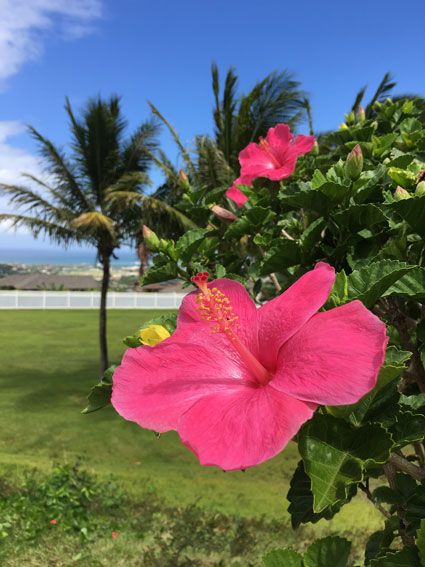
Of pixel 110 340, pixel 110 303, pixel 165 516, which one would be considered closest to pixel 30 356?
pixel 110 340

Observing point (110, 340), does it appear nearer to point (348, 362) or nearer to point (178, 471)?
point (178, 471)

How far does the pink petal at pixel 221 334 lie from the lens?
71 cm

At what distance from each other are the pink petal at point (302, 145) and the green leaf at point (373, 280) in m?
0.65

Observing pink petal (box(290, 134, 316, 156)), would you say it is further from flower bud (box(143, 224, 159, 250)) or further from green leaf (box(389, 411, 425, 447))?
green leaf (box(389, 411, 425, 447))

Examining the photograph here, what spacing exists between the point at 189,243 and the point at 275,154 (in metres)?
0.31

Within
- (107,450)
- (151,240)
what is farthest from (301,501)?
(107,450)

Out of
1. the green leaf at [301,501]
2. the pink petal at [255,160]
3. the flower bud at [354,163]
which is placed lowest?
the green leaf at [301,501]

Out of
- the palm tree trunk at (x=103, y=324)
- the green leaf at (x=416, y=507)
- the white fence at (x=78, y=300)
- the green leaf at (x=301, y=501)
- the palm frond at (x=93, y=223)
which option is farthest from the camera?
the white fence at (x=78, y=300)

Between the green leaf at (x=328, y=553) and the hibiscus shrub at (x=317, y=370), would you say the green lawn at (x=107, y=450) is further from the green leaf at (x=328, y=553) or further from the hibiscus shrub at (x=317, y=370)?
the green leaf at (x=328, y=553)

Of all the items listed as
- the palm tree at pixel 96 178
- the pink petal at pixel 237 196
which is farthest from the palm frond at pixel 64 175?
the pink petal at pixel 237 196

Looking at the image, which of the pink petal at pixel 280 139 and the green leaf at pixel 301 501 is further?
the pink petal at pixel 280 139

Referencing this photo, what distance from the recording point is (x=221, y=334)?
0.72m

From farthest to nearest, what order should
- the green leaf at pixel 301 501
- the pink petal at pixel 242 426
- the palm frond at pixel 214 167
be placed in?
the palm frond at pixel 214 167, the green leaf at pixel 301 501, the pink petal at pixel 242 426

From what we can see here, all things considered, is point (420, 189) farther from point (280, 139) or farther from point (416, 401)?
point (280, 139)
